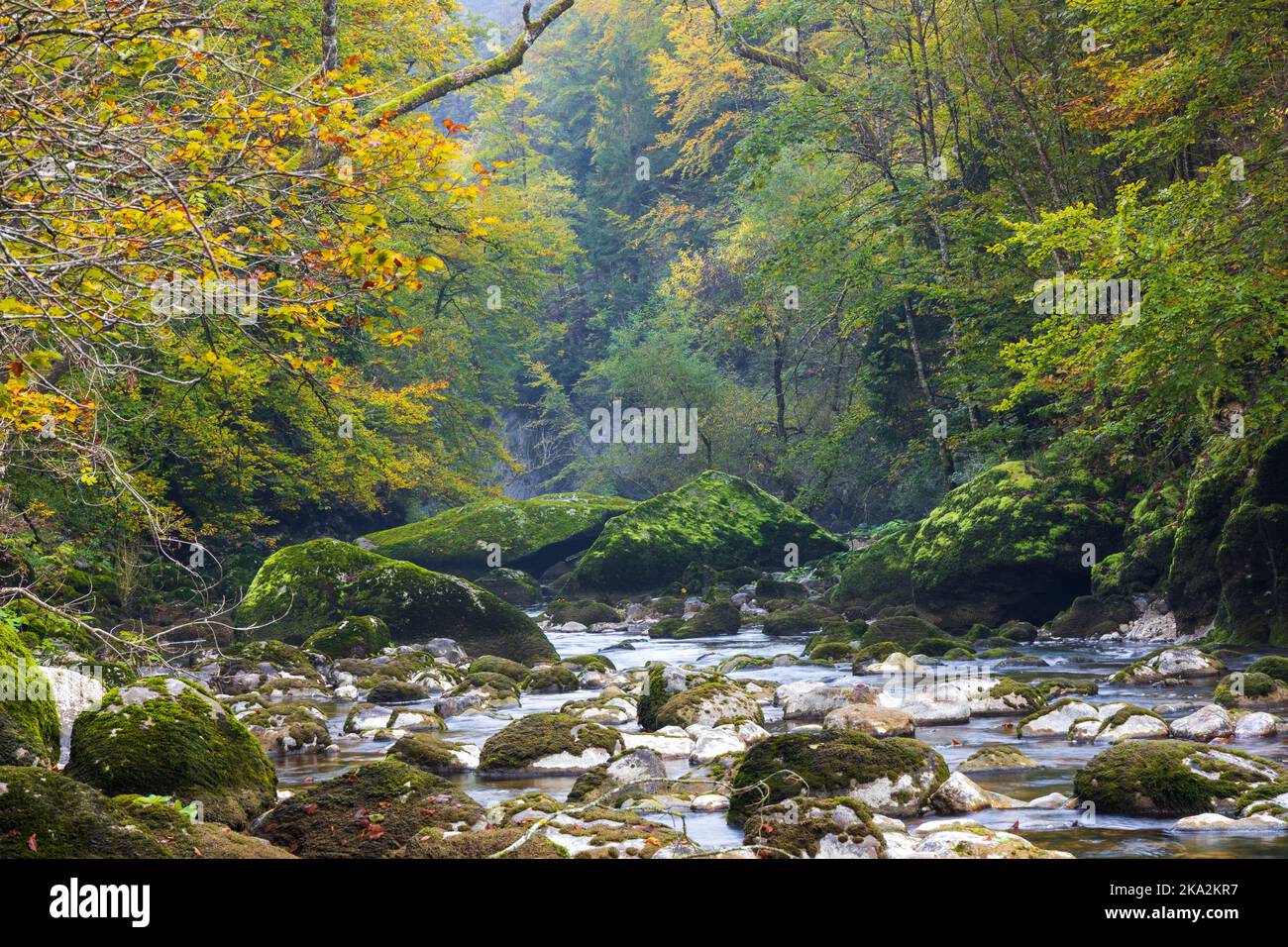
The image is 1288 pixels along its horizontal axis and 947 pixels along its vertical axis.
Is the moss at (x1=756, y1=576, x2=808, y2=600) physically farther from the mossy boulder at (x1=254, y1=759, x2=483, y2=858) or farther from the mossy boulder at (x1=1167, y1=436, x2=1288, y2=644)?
the mossy boulder at (x1=254, y1=759, x2=483, y2=858)

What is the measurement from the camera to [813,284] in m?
25.1

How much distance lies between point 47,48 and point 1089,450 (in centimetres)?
1682

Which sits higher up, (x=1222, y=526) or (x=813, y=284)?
(x=813, y=284)

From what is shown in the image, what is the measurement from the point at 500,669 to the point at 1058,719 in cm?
735

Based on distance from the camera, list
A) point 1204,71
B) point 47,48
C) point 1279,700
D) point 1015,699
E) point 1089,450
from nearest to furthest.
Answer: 1. point 47,48
2. point 1279,700
3. point 1015,699
4. point 1204,71
5. point 1089,450

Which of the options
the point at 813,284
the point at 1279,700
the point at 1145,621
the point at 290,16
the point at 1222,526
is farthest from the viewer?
the point at 813,284

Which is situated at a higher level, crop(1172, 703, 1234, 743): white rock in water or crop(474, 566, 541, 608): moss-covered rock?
crop(1172, 703, 1234, 743): white rock in water

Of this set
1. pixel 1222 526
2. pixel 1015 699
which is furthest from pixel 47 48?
pixel 1222 526

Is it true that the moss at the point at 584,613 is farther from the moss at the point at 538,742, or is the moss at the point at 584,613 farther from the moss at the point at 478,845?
the moss at the point at 478,845

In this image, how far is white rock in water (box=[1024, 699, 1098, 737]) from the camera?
9414mm

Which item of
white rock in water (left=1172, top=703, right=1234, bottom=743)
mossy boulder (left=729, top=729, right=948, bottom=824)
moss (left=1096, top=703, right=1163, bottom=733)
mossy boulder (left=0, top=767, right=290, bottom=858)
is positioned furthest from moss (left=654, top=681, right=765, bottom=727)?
mossy boulder (left=0, top=767, right=290, bottom=858)

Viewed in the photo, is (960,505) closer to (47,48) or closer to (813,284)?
(813,284)

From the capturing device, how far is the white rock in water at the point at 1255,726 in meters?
8.60

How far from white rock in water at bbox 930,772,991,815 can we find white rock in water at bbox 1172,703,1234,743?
2.73 m
